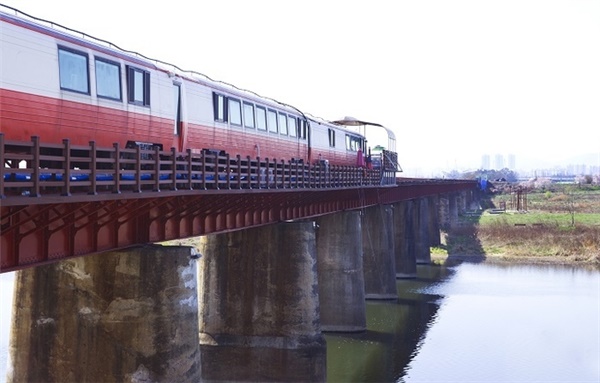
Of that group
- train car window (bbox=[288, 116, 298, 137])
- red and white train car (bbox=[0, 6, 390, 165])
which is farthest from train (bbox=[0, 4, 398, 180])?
train car window (bbox=[288, 116, 298, 137])

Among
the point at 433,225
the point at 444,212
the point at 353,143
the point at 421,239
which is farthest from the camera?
the point at 444,212

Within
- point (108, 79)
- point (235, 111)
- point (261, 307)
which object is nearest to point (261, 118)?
point (235, 111)

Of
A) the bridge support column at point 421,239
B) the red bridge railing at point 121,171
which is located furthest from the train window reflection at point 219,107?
the bridge support column at point 421,239

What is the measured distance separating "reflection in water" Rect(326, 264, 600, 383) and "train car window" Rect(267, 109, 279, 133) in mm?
10904

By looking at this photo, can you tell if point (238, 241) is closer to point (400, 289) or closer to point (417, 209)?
point (400, 289)

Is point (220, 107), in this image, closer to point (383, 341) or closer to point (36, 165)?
point (36, 165)

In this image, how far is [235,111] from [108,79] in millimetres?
9368

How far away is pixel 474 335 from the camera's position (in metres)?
41.0

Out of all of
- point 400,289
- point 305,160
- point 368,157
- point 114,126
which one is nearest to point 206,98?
point 114,126

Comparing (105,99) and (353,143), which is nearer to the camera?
(105,99)

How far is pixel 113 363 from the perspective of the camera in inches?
747

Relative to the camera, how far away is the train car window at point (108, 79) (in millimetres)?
18281

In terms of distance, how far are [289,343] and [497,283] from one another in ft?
112

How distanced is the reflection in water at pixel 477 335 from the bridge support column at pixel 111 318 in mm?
14267
